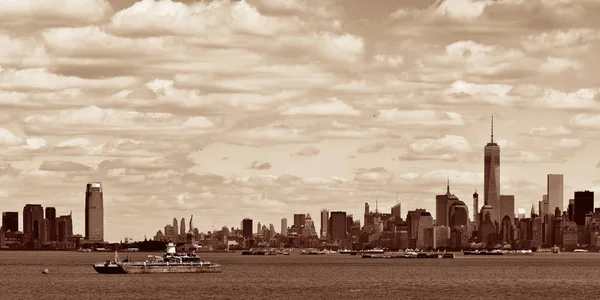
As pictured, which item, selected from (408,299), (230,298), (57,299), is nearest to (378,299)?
(408,299)

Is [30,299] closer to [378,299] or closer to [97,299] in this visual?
[97,299]

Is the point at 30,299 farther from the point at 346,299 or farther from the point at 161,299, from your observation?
the point at 346,299

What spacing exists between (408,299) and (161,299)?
4076cm

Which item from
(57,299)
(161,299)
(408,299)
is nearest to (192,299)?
(161,299)

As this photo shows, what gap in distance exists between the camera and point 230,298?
199625 mm

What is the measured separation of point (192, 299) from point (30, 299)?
27993 millimetres

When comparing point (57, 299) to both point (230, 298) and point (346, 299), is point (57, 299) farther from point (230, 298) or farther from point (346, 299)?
point (346, 299)

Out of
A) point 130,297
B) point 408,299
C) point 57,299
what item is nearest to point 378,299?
point 408,299

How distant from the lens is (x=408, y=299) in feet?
654

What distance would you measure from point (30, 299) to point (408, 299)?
206ft

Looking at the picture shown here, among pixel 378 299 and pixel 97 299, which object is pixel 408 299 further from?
pixel 97 299

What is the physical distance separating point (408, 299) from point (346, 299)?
1028 cm

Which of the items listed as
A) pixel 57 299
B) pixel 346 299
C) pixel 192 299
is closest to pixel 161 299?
pixel 192 299

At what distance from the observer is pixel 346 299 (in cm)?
19988
